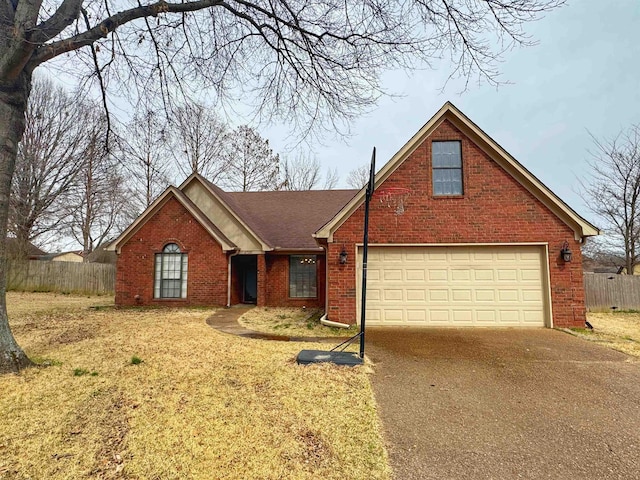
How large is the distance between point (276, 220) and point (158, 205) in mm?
5138

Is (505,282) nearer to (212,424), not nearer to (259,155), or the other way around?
(212,424)

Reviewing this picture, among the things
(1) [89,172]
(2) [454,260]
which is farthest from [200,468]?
(1) [89,172]

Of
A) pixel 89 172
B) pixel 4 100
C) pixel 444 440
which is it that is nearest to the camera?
pixel 444 440

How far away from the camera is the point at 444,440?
11.1 ft

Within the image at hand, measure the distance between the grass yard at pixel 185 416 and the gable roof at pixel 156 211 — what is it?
7.20 meters

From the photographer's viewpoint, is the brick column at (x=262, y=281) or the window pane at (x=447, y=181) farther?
the brick column at (x=262, y=281)

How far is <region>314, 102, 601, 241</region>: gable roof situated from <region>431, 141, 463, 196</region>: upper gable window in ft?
1.54

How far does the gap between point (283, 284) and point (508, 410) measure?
10994 millimetres

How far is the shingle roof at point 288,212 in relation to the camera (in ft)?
47.8

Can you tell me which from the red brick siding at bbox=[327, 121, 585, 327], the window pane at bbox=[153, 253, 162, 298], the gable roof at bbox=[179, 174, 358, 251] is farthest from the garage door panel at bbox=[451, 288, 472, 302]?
the window pane at bbox=[153, 253, 162, 298]

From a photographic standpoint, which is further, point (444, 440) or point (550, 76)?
point (550, 76)

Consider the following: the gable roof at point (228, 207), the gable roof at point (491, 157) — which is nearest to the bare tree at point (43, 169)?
the gable roof at point (228, 207)

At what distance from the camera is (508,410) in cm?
406

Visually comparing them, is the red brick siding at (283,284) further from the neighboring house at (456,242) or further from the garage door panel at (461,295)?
the garage door panel at (461,295)
